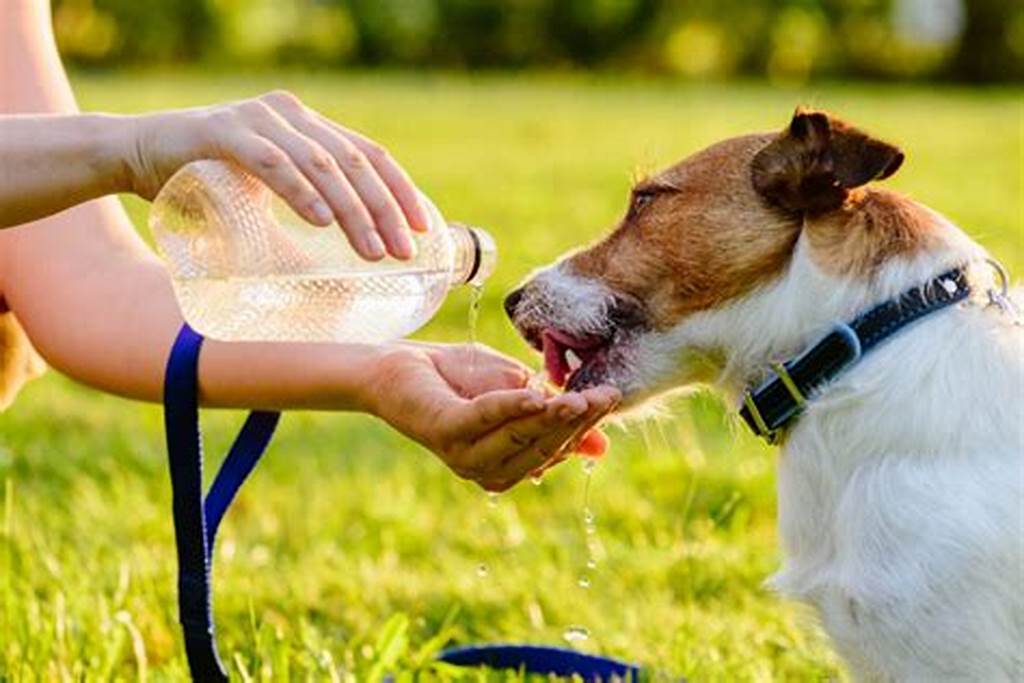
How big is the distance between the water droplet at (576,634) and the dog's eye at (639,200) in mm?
815

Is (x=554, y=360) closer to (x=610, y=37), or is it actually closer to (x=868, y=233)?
(x=868, y=233)

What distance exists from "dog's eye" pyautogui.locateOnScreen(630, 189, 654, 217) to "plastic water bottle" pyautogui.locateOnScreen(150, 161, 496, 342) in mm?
268

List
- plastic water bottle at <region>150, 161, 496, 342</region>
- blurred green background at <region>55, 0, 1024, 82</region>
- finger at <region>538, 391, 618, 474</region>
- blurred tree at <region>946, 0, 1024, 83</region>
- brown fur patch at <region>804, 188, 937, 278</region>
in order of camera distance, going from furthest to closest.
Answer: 1. blurred green background at <region>55, 0, 1024, 82</region>
2. blurred tree at <region>946, 0, 1024, 83</region>
3. brown fur patch at <region>804, 188, 937, 278</region>
4. finger at <region>538, 391, 618, 474</region>
5. plastic water bottle at <region>150, 161, 496, 342</region>

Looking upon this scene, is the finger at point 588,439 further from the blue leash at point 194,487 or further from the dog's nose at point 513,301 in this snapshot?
the blue leash at point 194,487

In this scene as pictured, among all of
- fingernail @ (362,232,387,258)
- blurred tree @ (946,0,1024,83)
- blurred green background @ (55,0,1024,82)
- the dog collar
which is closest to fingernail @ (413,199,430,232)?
fingernail @ (362,232,387,258)

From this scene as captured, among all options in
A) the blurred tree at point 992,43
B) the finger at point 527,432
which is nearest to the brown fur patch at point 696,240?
the finger at point 527,432

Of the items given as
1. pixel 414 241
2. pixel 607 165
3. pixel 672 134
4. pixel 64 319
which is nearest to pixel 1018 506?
pixel 414 241

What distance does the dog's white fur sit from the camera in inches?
104

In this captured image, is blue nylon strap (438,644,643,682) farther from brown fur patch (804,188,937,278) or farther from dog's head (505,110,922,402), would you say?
brown fur patch (804,188,937,278)

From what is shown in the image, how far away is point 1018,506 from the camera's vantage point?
267cm

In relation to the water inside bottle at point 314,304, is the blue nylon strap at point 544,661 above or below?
below

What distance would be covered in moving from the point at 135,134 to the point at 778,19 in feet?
70.0

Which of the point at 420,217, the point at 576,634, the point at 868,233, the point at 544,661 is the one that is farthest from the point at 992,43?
the point at 420,217

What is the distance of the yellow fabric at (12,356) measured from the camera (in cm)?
354
